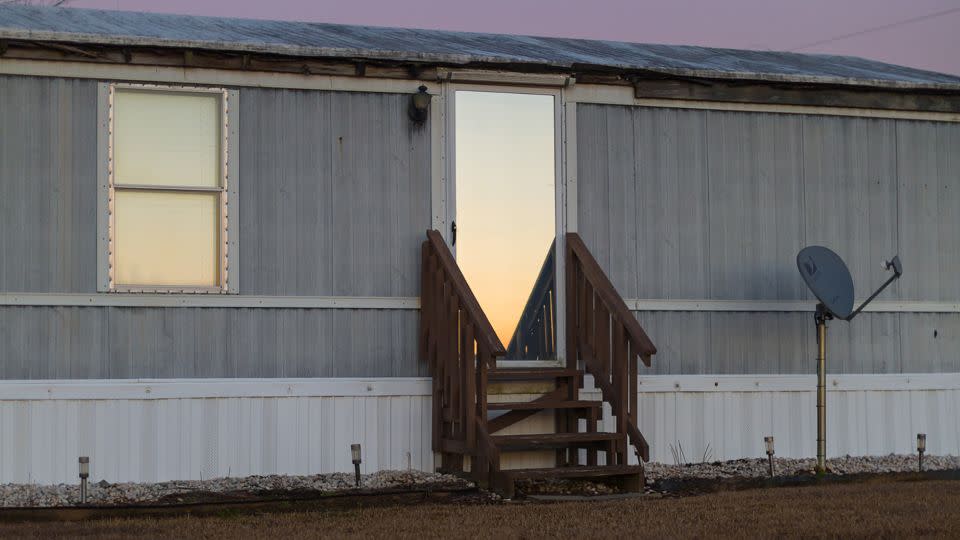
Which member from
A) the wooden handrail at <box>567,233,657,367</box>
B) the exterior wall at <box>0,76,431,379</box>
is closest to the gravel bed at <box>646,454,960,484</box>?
the wooden handrail at <box>567,233,657,367</box>

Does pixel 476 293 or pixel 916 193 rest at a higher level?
pixel 916 193

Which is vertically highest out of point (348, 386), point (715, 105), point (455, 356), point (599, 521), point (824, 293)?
point (715, 105)

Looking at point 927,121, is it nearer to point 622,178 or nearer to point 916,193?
point 916,193

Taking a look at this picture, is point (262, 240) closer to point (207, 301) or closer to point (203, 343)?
point (207, 301)

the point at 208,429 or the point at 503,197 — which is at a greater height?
the point at 503,197

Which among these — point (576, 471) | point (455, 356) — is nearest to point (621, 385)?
point (576, 471)

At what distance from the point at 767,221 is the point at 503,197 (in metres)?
2.19

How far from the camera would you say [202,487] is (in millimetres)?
9312

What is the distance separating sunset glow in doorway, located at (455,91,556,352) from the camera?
1046 cm

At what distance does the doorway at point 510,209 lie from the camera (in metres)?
10.5

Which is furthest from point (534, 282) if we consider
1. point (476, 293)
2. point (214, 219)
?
point (214, 219)

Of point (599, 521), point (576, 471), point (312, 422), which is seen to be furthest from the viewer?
point (312, 422)

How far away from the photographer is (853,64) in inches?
513

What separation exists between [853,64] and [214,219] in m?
6.35
